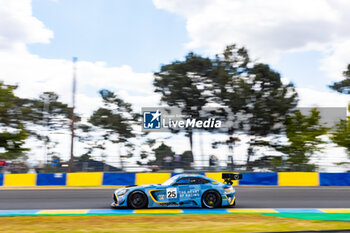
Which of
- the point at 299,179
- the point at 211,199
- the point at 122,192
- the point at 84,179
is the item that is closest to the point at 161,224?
the point at 122,192

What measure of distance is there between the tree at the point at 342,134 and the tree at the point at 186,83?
12.0 m

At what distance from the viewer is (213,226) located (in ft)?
28.0

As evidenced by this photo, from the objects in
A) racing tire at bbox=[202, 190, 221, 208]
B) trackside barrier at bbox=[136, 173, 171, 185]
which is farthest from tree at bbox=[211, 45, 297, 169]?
racing tire at bbox=[202, 190, 221, 208]

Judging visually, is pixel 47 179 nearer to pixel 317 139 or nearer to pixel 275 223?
pixel 275 223

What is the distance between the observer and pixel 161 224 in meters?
8.82

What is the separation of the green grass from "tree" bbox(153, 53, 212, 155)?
76.2ft

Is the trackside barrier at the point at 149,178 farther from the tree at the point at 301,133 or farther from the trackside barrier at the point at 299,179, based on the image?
the tree at the point at 301,133

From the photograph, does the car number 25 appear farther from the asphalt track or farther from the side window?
the asphalt track

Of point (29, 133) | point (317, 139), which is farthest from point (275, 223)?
point (29, 133)

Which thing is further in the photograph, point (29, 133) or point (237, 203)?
point (29, 133)

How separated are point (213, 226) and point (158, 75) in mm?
27835

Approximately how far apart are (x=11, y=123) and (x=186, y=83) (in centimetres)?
1728

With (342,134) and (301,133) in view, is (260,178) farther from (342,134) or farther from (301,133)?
(342,134)

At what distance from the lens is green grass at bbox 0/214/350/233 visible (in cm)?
820
